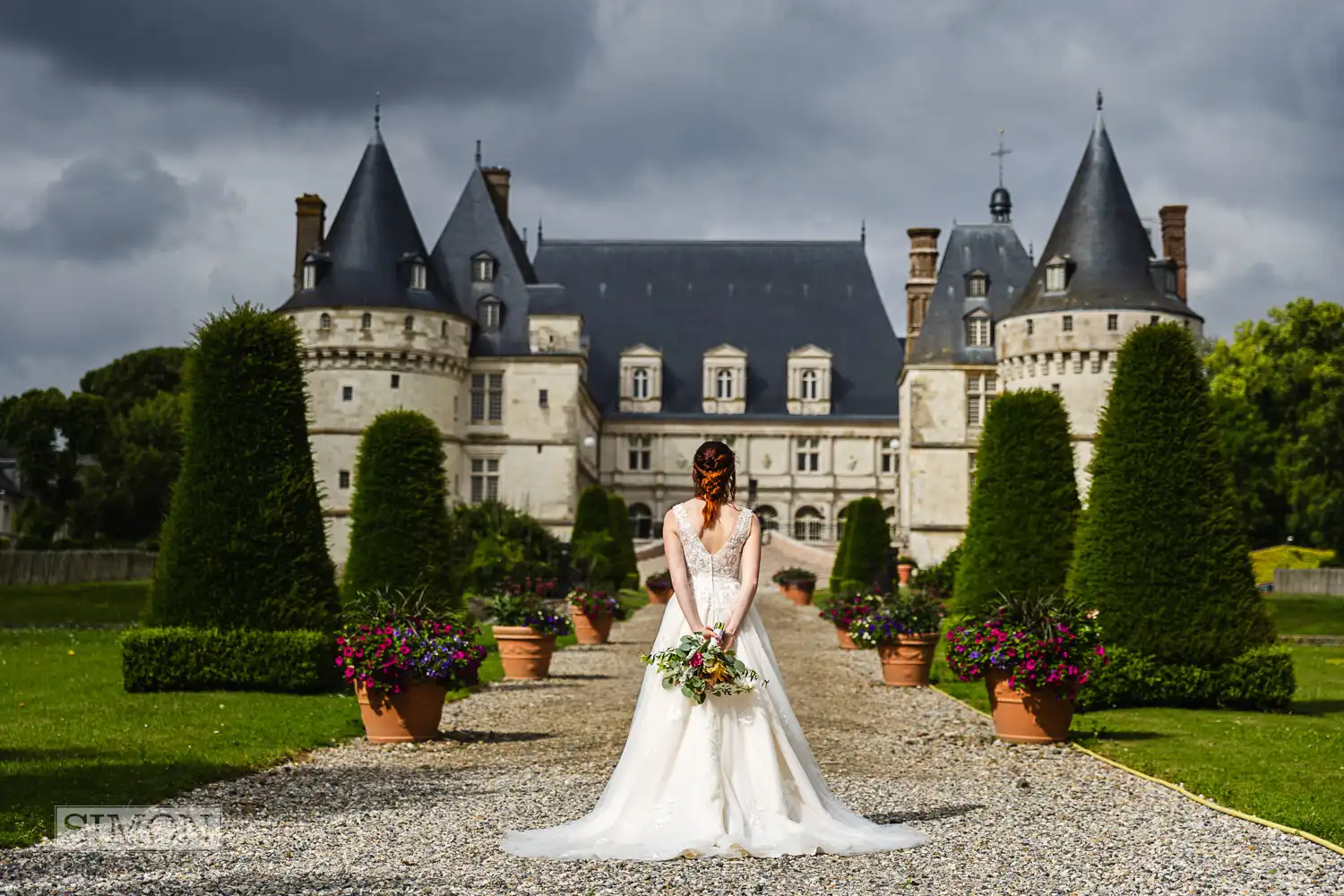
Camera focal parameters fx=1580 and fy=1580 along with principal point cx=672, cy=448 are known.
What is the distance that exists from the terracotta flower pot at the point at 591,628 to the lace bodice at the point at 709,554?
15.6m

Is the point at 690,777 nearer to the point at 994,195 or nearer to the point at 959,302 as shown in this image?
the point at 959,302

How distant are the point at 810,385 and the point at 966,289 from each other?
28.9ft

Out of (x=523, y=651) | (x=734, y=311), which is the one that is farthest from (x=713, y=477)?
(x=734, y=311)

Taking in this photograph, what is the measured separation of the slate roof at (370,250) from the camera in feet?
144

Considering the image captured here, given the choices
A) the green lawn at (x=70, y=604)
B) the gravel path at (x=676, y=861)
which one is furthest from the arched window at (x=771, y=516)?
the gravel path at (x=676, y=861)

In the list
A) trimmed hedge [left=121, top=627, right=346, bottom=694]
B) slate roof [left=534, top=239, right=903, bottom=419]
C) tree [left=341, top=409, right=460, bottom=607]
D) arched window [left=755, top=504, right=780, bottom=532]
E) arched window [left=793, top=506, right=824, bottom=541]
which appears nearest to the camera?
trimmed hedge [left=121, top=627, right=346, bottom=694]

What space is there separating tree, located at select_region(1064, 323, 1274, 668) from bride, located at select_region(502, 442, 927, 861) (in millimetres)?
6452

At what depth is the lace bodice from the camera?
661cm

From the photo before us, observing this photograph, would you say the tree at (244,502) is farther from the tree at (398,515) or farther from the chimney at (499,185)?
the chimney at (499,185)

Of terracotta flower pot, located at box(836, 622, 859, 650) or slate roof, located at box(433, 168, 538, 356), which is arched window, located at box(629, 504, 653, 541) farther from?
terracotta flower pot, located at box(836, 622, 859, 650)

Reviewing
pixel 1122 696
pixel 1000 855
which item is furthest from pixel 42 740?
pixel 1122 696

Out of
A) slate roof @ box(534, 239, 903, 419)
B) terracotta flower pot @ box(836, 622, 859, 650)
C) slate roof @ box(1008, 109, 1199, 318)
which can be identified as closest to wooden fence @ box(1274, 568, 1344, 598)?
slate roof @ box(1008, 109, 1199, 318)

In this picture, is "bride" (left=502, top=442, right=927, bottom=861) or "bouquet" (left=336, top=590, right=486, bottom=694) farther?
"bouquet" (left=336, top=590, right=486, bottom=694)

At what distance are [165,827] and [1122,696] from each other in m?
8.19
